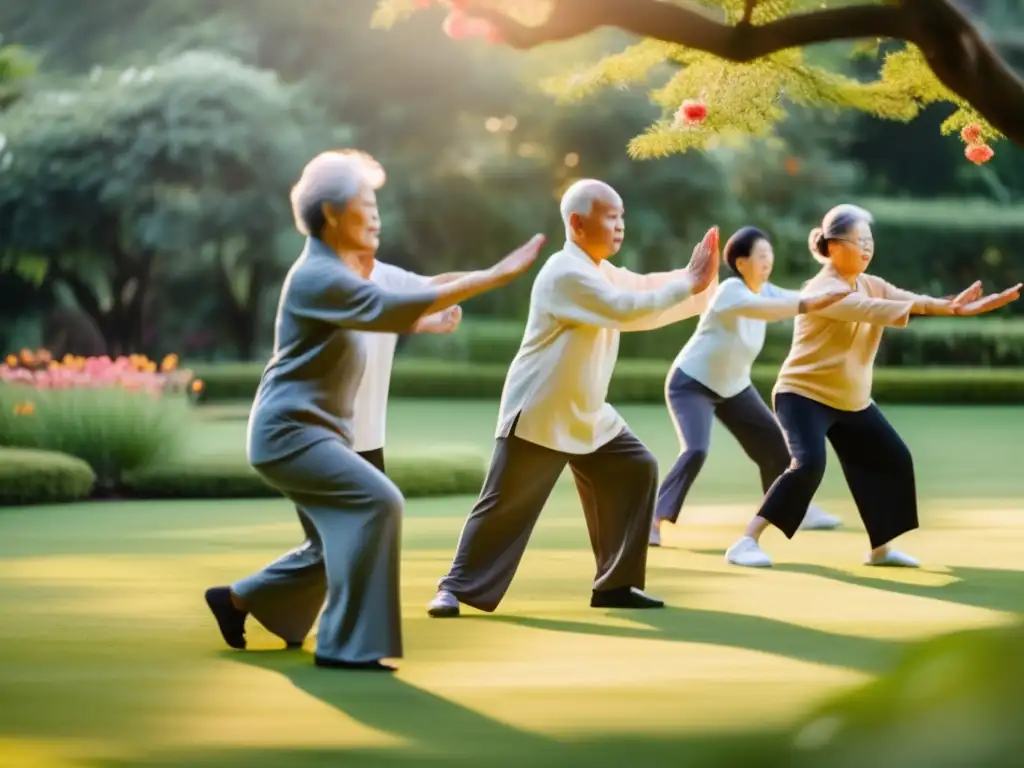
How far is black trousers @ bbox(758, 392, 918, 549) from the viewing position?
8922 mm

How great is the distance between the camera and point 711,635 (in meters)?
6.75

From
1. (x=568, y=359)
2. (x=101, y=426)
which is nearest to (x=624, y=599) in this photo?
(x=568, y=359)

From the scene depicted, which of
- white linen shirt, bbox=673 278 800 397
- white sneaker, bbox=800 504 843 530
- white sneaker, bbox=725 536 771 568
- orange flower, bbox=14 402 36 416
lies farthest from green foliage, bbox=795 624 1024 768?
orange flower, bbox=14 402 36 416

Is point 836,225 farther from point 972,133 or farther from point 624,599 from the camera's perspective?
point 624,599

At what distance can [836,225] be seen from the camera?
887cm

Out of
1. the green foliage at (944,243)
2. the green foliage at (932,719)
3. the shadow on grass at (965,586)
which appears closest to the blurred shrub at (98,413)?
the shadow on grass at (965,586)

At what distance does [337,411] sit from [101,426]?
9195 mm

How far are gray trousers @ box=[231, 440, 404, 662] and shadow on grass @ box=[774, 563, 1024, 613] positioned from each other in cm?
295

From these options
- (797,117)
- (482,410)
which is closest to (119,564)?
(482,410)

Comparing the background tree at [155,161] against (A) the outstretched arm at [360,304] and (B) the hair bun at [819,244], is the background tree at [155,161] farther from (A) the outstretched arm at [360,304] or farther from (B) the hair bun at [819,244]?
(A) the outstretched arm at [360,304]

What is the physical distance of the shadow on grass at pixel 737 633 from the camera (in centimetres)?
624

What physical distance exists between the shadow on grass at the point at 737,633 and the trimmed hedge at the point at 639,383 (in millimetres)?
24054

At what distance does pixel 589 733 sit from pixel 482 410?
1006 inches

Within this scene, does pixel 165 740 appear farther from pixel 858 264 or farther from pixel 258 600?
pixel 858 264
